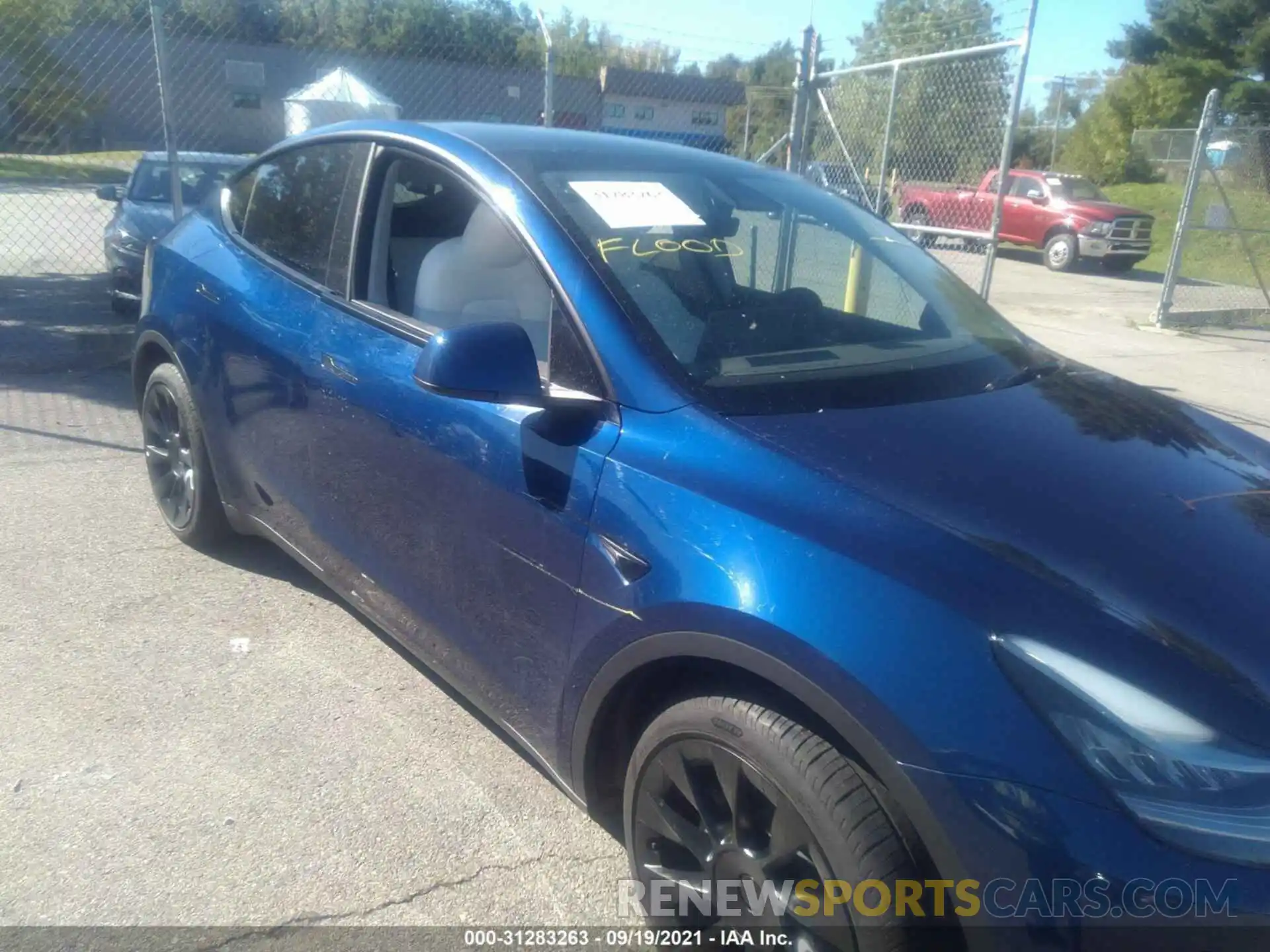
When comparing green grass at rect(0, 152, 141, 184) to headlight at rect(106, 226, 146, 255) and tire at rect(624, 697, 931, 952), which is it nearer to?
headlight at rect(106, 226, 146, 255)

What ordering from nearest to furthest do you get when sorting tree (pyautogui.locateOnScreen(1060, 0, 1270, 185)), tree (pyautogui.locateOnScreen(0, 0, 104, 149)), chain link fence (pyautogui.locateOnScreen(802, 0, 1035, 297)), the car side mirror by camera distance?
1. the car side mirror
2. chain link fence (pyautogui.locateOnScreen(802, 0, 1035, 297))
3. tree (pyautogui.locateOnScreen(0, 0, 104, 149))
4. tree (pyautogui.locateOnScreen(1060, 0, 1270, 185))

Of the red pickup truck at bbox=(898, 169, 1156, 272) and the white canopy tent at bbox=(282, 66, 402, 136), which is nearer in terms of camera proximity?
the white canopy tent at bbox=(282, 66, 402, 136)

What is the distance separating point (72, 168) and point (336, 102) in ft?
25.0

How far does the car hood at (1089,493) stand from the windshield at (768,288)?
0.15 m

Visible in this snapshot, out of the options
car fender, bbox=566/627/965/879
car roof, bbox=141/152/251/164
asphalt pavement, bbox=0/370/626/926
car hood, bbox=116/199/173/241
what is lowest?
asphalt pavement, bbox=0/370/626/926

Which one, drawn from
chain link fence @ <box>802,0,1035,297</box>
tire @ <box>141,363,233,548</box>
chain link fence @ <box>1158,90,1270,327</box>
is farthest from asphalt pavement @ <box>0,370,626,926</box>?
chain link fence @ <box>1158,90,1270,327</box>

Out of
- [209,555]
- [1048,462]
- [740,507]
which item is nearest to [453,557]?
[740,507]

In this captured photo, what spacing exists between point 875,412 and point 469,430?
101cm

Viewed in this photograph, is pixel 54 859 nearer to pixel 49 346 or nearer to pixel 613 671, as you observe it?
pixel 613 671

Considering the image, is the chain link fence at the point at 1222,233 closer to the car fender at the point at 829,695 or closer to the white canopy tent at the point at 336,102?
the white canopy tent at the point at 336,102

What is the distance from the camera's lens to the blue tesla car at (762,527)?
1.74 meters

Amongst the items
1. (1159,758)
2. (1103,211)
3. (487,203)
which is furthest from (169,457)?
(1103,211)

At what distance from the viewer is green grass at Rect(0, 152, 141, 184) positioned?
604 inches

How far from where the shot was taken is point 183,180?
32.5ft
